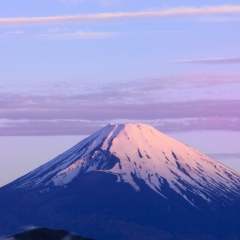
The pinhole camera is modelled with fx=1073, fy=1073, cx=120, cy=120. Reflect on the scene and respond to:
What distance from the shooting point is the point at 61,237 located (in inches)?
1072

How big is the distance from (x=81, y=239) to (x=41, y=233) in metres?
1.04

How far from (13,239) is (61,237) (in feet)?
4.64

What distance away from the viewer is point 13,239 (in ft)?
86.5

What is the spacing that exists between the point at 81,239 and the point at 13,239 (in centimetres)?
172

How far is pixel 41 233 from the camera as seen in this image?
27016 millimetres

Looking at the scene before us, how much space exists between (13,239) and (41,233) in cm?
91

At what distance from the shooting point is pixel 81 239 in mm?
26844

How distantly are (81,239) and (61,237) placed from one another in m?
0.64

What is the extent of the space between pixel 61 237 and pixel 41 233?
547 mm
